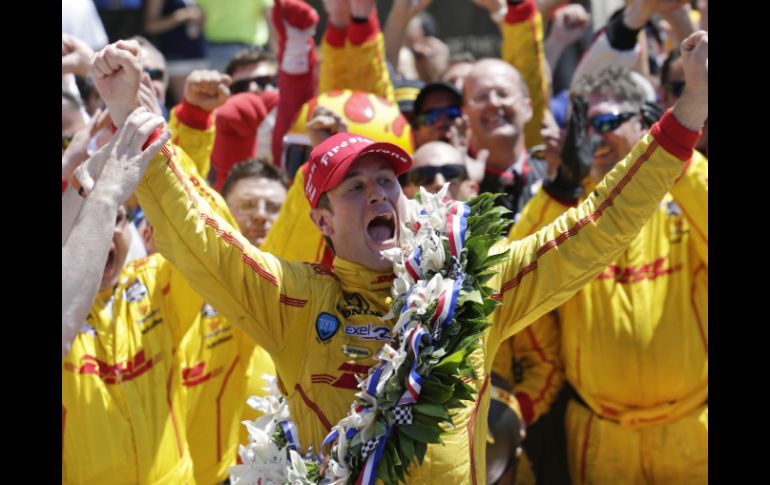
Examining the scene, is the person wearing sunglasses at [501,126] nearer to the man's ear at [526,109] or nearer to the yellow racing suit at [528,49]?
the man's ear at [526,109]

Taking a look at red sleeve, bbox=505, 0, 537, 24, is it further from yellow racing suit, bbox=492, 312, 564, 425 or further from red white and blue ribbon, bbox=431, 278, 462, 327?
red white and blue ribbon, bbox=431, 278, 462, 327

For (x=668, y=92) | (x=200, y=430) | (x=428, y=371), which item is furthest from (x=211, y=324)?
(x=668, y=92)

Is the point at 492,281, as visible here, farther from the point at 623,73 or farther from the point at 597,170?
the point at 623,73

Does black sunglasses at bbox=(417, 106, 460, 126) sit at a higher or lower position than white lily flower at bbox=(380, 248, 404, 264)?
higher

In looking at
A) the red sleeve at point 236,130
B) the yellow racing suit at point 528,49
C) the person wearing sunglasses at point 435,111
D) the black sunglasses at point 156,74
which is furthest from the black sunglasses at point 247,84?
the yellow racing suit at point 528,49

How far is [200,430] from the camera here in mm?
5000

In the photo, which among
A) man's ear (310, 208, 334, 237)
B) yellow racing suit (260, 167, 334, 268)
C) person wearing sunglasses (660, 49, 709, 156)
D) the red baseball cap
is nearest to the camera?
the red baseball cap

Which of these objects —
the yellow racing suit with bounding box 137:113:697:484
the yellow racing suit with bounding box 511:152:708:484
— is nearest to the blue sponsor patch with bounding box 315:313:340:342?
the yellow racing suit with bounding box 137:113:697:484

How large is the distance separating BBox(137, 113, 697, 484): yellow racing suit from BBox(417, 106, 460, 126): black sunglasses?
2.62 metres

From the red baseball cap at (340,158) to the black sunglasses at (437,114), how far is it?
7.92 feet

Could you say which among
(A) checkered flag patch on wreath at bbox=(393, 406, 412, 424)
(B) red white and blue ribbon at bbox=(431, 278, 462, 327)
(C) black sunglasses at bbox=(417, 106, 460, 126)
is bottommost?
(A) checkered flag patch on wreath at bbox=(393, 406, 412, 424)

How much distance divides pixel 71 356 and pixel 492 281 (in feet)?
5.76

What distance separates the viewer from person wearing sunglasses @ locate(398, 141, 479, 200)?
5336mm

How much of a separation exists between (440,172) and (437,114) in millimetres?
958
